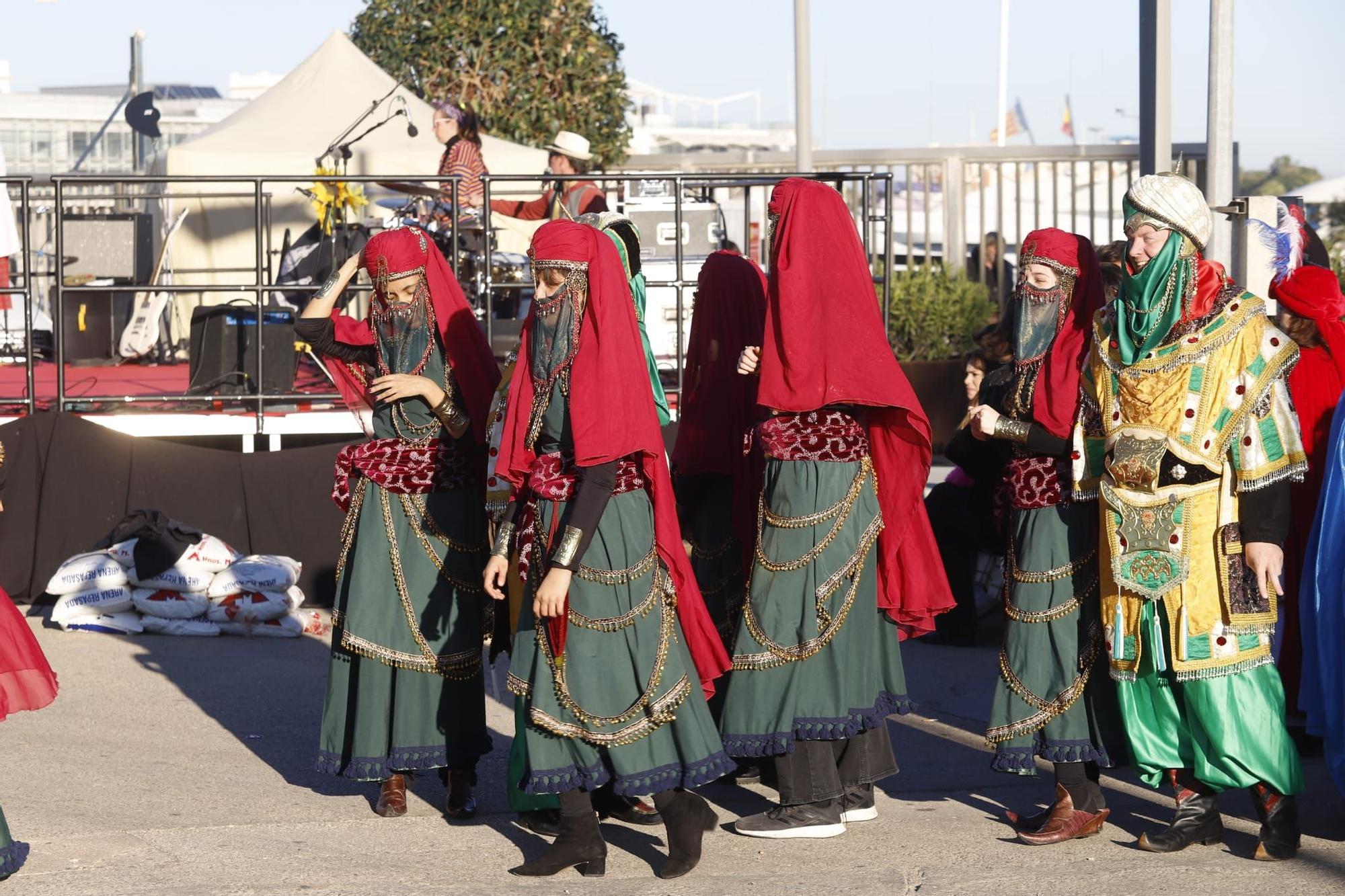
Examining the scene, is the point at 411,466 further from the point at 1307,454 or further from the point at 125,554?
the point at 125,554

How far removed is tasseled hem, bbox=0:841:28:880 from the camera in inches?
167

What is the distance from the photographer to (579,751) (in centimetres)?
442

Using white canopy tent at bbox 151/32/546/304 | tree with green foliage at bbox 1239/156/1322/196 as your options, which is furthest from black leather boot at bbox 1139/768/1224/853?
tree with green foliage at bbox 1239/156/1322/196

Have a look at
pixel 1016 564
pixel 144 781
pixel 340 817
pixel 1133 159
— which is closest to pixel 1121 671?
pixel 1016 564

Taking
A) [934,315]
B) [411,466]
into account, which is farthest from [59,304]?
[934,315]

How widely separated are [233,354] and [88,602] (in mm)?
2031

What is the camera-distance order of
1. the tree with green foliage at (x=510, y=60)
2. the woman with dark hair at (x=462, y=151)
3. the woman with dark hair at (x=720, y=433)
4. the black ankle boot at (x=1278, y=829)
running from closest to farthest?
the black ankle boot at (x=1278, y=829) → the woman with dark hair at (x=720, y=433) → the woman with dark hair at (x=462, y=151) → the tree with green foliage at (x=510, y=60)

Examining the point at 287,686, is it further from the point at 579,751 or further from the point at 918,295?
the point at 918,295

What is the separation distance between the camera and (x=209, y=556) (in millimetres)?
7926

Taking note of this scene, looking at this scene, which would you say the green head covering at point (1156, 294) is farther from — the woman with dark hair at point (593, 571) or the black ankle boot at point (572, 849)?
the black ankle boot at point (572, 849)

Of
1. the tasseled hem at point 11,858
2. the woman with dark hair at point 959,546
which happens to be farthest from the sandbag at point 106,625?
the woman with dark hair at point 959,546

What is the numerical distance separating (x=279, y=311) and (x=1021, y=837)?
6.46 metres

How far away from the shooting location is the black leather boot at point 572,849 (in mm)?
4473

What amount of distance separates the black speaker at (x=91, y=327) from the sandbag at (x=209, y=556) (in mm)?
4282
